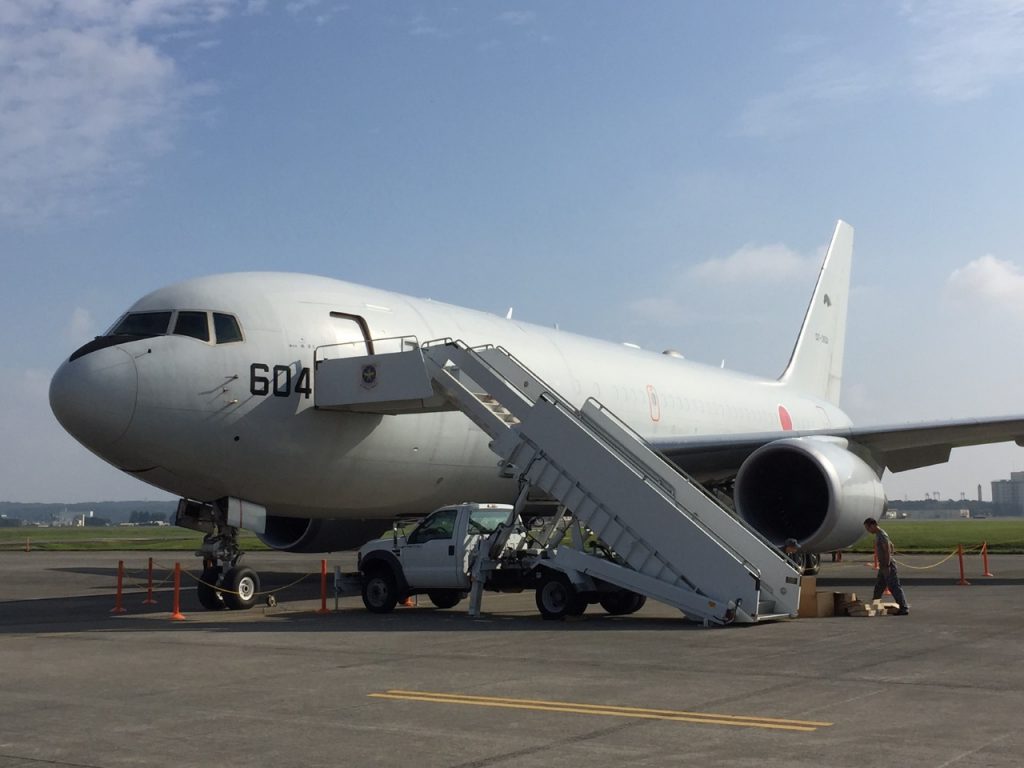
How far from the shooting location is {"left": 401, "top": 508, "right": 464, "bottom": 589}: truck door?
45.9 ft

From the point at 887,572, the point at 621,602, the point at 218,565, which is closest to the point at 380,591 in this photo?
the point at 218,565

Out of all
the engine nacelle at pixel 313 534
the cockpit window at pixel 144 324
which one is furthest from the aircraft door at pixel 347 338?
the engine nacelle at pixel 313 534

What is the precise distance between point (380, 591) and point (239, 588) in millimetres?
1801

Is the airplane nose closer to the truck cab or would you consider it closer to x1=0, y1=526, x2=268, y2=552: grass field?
the truck cab

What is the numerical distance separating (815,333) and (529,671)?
24389 mm

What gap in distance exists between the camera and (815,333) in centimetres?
3150

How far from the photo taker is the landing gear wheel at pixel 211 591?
47.8 feet

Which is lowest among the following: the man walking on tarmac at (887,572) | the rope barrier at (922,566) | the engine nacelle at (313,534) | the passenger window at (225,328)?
the rope barrier at (922,566)

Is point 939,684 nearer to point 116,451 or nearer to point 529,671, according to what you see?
point 529,671

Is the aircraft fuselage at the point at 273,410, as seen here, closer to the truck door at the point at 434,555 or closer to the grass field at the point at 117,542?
the truck door at the point at 434,555

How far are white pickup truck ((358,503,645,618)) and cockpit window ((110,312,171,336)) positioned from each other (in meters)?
3.76

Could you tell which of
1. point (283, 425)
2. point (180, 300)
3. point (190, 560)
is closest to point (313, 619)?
point (283, 425)

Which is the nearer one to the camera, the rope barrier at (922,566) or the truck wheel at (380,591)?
the truck wheel at (380,591)

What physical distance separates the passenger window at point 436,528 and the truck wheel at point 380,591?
23.0 inches
